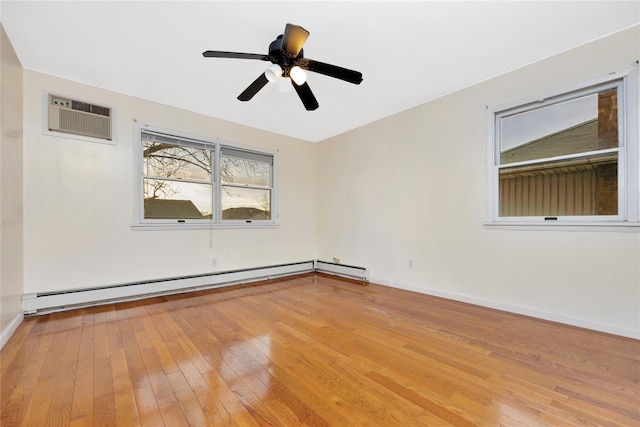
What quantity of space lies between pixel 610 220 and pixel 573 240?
312mm

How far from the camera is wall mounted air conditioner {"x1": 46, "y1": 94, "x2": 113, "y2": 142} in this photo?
2.99m

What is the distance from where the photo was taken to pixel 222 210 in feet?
14.1

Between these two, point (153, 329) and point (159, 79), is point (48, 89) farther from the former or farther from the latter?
point (153, 329)

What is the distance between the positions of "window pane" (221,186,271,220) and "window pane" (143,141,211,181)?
45 cm

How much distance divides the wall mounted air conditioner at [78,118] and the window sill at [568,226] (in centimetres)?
475

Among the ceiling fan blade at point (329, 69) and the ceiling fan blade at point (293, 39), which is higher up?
the ceiling fan blade at point (293, 39)

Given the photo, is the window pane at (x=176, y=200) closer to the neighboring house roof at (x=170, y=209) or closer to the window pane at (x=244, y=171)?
the neighboring house roof at (x=170, y=209)

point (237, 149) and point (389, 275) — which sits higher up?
point (237, 149)

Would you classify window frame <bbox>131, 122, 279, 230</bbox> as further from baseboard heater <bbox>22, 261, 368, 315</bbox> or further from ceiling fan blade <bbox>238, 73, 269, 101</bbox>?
ceiling fan blade <bbox>238, 73, 269, 101</bbox>

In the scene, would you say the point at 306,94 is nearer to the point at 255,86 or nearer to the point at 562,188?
the point at 255,86

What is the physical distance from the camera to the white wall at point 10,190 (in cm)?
224

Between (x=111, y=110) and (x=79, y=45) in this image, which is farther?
(x=111, y=110)

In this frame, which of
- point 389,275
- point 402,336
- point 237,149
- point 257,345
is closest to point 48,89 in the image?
point 237,149

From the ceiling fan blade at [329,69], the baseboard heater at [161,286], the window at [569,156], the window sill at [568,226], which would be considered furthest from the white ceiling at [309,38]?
the baseboard heater at [161,286]
